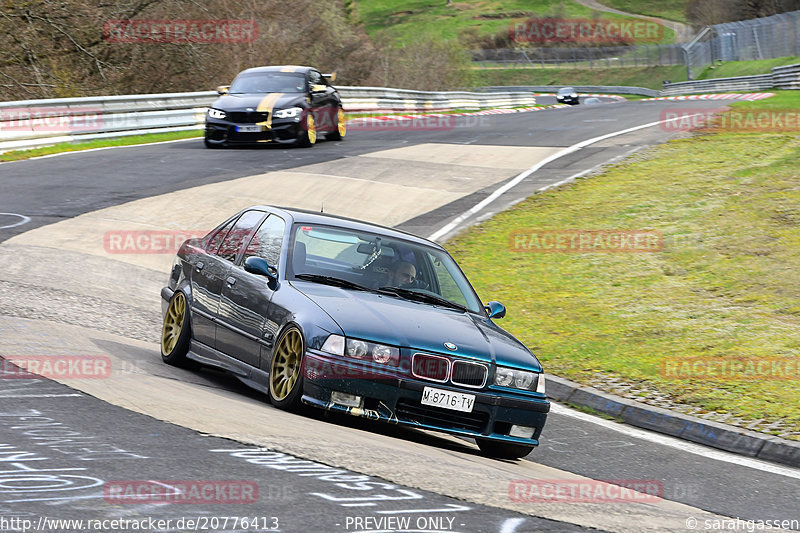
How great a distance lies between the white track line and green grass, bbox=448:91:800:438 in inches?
20.0

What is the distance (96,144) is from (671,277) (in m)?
16.2

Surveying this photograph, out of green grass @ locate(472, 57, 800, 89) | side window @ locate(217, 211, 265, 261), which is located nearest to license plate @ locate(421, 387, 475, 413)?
side window @ locate(217, 211, 265, 261)

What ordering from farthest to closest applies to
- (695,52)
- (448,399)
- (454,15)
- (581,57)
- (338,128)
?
(454,15)
(581,57)
(695,52)
(338,128)
(448,399)

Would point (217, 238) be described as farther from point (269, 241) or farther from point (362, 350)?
point (362, 350)

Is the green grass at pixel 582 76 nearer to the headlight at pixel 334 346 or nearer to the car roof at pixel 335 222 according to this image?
the car roof at pixel 335 222

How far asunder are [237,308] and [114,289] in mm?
4294

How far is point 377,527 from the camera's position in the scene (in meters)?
4.50

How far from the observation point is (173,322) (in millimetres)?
9227

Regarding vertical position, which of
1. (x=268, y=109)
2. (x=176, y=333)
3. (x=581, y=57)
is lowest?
(x=176, y=333)

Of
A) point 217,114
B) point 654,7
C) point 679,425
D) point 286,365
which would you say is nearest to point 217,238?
point 286,365

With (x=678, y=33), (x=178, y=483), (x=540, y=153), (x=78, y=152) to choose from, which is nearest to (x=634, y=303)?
(x=178, y=483)

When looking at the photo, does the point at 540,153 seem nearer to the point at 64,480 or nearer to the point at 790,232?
the point at 790,232

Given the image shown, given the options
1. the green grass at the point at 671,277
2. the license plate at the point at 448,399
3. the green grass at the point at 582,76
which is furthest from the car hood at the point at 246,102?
the green grass at the point at 582,76

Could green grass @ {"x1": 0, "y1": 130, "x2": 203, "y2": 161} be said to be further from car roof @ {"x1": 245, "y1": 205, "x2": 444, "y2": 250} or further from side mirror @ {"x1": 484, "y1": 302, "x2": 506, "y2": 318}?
side mirror @ {"x1": 484, "y1": 302, "x2": 506, "y2": 318}
